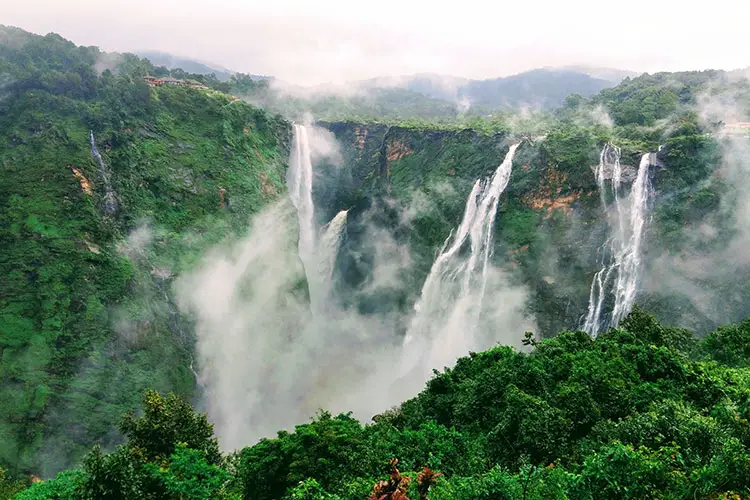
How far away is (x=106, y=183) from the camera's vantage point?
31.2 m

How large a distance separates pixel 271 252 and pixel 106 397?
57.7 feet

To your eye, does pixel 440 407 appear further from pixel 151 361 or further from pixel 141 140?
pixel 141 140

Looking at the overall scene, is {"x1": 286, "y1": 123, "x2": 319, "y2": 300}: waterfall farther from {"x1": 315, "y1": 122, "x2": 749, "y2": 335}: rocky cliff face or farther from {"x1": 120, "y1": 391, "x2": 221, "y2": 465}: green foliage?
{"x1": 120, "y1": 391, "x2": 221, "y2": 465}: green foliage

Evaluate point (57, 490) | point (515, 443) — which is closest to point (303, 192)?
point (57, 490)

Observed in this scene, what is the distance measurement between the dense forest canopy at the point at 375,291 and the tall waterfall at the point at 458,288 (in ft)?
4.04

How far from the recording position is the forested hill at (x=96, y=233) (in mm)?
24094

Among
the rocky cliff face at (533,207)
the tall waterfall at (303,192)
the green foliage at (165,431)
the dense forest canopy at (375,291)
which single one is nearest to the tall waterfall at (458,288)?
the rocky cliff face at (533,207)

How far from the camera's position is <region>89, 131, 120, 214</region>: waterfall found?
30.7 m

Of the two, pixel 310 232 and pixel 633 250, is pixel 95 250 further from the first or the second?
pixel 633 250

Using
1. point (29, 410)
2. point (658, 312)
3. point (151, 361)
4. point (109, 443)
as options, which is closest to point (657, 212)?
point (658, 312)

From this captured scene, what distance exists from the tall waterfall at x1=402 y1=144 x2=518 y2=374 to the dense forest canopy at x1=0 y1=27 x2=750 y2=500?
1230 mm

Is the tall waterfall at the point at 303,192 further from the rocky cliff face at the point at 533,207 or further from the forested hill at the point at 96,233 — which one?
the forested hill at the point at 96,233

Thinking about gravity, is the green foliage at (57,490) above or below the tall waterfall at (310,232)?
below

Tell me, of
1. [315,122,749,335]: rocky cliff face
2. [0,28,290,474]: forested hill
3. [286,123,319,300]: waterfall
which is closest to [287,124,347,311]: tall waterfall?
[286,123,319,300]: waterfall
